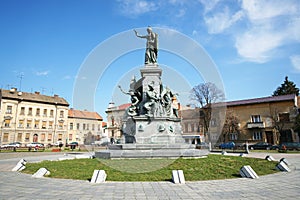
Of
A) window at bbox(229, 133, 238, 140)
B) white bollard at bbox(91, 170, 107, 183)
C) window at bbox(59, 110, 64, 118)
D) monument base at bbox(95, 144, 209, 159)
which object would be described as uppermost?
window at bbox(59, 110, 64, 118)

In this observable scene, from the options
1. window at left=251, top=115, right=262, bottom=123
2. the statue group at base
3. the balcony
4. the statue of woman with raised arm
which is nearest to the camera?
the statue group at base

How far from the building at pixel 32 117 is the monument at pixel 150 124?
4313 cm

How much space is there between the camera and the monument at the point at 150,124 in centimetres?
1330

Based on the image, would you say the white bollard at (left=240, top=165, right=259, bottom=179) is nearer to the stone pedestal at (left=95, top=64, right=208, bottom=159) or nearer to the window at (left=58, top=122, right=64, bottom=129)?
the stone pedestal at (left=95, top=64, right=208, bottom=159)

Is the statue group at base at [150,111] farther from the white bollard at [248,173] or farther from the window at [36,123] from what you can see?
the window at [36,123]

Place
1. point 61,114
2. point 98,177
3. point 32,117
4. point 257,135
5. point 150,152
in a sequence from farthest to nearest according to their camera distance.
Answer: point 61,114, point 32,117, point 257,135, point 150,152, point 98,177

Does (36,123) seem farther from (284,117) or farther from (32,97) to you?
(284,117)

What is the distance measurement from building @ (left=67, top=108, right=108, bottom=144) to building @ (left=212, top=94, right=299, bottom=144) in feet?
121

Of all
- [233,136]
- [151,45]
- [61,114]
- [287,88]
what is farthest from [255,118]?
[61,114]

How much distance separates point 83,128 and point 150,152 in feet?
185

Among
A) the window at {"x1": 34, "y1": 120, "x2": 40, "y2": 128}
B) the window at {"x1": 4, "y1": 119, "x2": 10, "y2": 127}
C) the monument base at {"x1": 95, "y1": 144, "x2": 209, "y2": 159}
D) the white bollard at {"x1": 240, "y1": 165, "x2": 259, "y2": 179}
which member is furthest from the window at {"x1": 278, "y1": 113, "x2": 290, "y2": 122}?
the window at {"x1": 4, "y1": 119, "x2": 10, "y2": 127}

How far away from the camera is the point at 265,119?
4628 centimetres

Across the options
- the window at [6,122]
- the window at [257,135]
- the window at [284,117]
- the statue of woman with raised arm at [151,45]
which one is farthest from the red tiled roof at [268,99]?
the window at [6,122]

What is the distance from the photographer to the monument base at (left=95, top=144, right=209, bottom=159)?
42.0 feet
